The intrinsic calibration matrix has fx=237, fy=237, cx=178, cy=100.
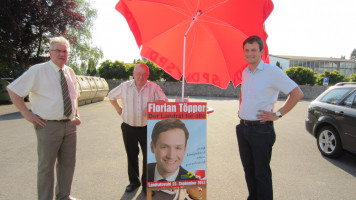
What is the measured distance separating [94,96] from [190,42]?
14.2 meters

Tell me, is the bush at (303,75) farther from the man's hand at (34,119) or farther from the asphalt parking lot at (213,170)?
the man's hand at (34,119)

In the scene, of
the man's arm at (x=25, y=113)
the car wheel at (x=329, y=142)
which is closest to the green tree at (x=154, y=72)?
the car wheel at (x=329, y=142)

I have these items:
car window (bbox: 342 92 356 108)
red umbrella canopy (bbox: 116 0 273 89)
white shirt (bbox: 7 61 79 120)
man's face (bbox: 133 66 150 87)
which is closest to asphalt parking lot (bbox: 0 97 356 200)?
car window (bbox: 342 92 356 108)

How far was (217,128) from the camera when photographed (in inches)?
352

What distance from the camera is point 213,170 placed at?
Answer: 15.5 ft

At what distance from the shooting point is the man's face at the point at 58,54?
3.00m

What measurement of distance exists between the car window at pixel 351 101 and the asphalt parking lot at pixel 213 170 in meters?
1.29

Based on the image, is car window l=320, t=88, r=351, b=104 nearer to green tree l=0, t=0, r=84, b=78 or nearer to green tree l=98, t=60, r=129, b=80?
green tree l=0, t=0, r=84, b=78

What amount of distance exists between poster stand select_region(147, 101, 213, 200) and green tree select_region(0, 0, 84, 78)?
16.2 metres

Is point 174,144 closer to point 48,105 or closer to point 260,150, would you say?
point 260,150

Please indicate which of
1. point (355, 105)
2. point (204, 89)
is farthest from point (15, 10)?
point (204, 89)

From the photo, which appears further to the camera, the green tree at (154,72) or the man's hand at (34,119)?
the green tree at (154,72)

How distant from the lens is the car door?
485 cm

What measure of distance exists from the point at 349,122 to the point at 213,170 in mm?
3023
